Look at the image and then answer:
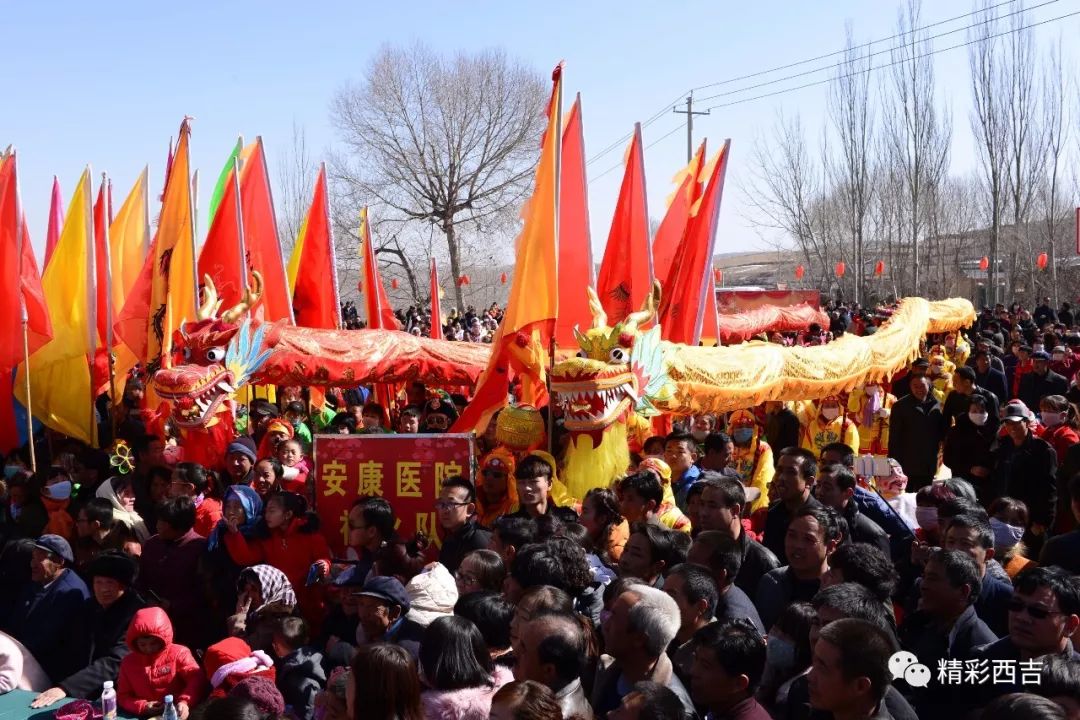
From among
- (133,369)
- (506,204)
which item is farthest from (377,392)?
(506,204)

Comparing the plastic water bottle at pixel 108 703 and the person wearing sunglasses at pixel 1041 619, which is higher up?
the person wearing sunglasses at pixel 1041 619

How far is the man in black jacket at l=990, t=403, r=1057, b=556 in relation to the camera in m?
6.10

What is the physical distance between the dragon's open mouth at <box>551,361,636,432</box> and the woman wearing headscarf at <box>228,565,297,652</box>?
7.64ft

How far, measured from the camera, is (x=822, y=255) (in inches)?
1200

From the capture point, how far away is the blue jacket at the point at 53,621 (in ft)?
13.8

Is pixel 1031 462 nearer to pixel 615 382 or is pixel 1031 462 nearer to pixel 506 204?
pixel 615 382

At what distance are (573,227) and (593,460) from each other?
177cm

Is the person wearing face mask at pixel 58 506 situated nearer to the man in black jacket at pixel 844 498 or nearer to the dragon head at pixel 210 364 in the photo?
the dragon head at pixel 210 364

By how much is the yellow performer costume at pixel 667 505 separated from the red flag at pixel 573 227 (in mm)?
1708

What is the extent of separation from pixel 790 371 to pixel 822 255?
79.1 feet

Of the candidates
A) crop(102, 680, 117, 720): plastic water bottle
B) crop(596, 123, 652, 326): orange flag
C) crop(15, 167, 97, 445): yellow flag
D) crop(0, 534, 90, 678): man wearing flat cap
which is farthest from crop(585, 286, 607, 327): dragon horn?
crop(15, 167, 97, 445): yellow flag

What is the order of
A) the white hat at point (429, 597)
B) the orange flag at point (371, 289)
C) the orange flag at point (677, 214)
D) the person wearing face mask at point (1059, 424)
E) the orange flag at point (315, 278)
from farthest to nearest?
the orange flag at point (371, 289)
the orange flag at point (315, 278)
the orange flag at point (677, 214)
the person wearing face mask at point (1059, 424)
the white hat at point (429, 597)

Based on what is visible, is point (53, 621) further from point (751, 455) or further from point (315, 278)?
point (315, 278)

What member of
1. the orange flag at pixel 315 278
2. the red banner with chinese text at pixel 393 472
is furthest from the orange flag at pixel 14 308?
the red banner with chinese text at pixel 393 472
